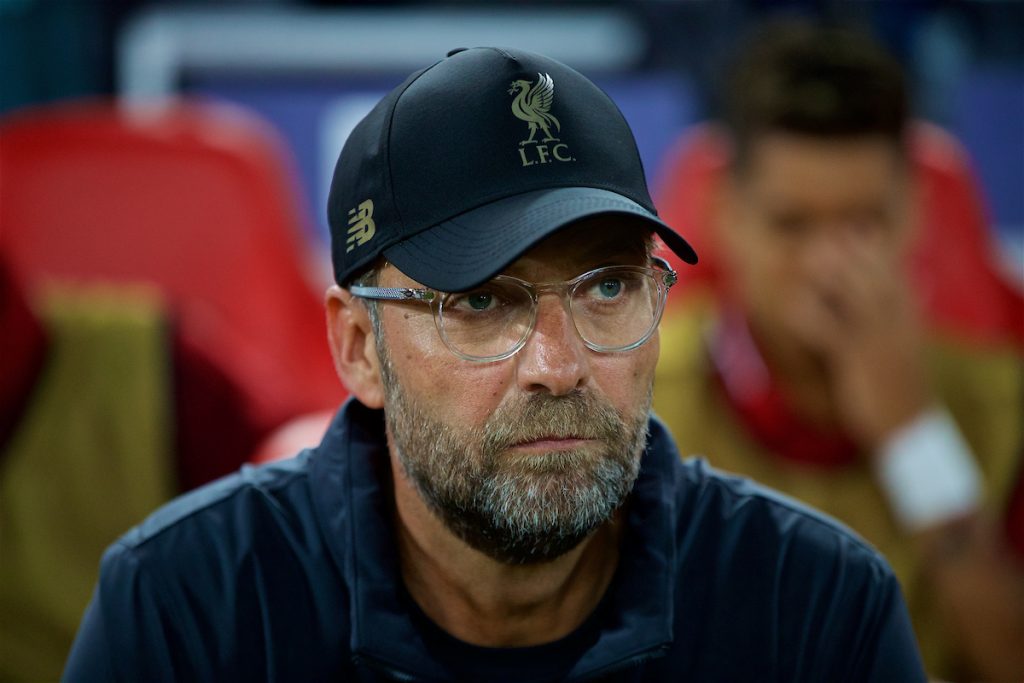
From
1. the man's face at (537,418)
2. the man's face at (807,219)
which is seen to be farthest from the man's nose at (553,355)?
the man's face at (807,219)

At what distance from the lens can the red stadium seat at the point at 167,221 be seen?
245cm

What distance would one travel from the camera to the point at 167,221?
2.51 metres

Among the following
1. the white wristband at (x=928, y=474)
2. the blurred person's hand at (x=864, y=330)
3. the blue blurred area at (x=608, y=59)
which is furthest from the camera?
the blue blurred area at (x=608, y=59)

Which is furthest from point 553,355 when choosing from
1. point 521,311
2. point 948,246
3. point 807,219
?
point 948,246

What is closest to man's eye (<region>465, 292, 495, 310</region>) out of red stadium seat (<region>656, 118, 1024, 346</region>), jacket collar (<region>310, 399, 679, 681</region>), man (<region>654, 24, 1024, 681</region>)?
jacket collar (<region>310, 399, 679, 681</region>)

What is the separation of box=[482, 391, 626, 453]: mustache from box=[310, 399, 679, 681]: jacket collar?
0.17 metres

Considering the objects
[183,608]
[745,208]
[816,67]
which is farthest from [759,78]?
[183,608]

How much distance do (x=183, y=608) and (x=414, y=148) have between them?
481 mm

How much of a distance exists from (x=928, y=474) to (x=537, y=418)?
1238 mm

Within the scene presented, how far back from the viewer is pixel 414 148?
1.14 metres

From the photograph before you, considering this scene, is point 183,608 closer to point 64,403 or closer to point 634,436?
point 634,436

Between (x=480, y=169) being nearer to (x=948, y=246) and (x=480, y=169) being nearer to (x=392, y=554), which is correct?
(x=392, y=554)

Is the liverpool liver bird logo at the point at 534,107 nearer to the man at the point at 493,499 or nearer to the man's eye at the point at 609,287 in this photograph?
the man at the point at 493,499

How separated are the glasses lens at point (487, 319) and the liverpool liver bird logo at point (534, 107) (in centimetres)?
13
